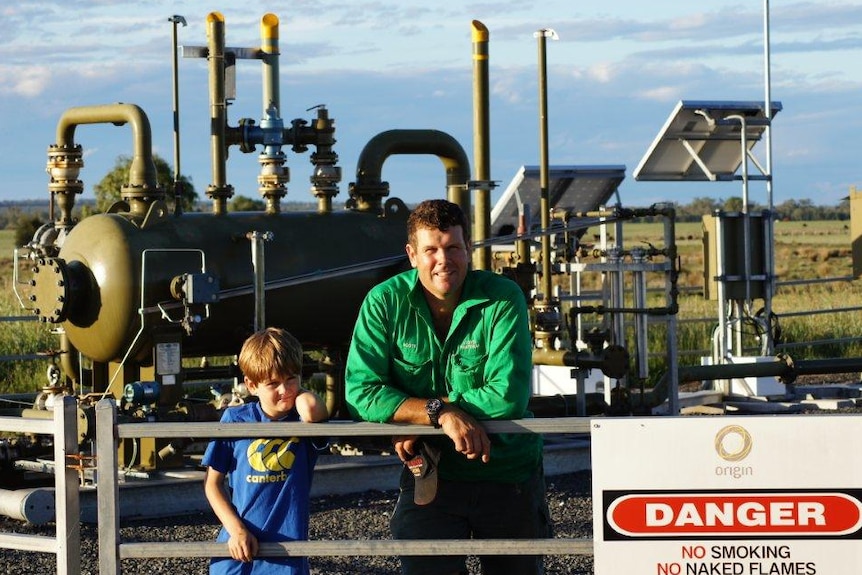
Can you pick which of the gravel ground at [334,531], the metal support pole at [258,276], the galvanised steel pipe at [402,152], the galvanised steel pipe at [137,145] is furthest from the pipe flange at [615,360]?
the galvanised steel pipe at [137,145]

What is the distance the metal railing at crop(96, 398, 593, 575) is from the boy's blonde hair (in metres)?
0.25

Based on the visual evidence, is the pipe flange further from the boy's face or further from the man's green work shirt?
the boy's face

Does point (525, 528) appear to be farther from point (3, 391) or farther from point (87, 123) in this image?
point (3, 391)

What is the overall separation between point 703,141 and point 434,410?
414 inches

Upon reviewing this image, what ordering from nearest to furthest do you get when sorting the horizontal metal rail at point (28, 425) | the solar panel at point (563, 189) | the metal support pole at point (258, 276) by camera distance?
the horizontal metal rail at point (28, 425) → the metal support pole at point (258, 276) → the solar panel at point (563, 189)

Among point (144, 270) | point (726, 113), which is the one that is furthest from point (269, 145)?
point (726, 113)

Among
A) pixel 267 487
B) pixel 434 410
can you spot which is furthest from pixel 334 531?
pixel 434 410

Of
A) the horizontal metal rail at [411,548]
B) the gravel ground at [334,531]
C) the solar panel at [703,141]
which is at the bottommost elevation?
the gravel ground at [334,531]

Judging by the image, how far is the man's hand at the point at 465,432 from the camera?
4.54m

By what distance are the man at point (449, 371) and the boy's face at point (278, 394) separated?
191mm

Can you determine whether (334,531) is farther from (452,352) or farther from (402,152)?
(452,352)

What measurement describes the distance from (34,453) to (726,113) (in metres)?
7.27

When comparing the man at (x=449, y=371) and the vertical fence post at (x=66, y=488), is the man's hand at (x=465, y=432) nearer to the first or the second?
the man at (x=449, y=371)

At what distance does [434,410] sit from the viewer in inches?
181
